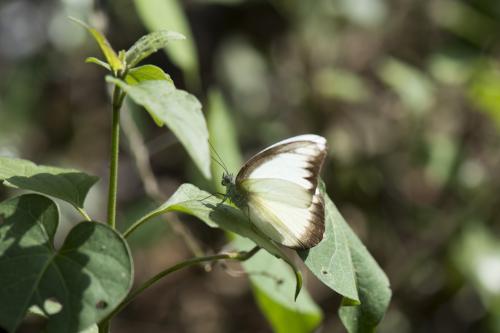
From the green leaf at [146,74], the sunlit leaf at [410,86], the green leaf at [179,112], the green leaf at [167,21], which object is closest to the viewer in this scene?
the green leaf at [179,112]

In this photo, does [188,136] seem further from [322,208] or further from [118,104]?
[322,208]

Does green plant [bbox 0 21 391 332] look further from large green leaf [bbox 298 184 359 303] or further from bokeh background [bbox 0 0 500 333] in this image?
bokeh background [bbox 0 0 500 333]

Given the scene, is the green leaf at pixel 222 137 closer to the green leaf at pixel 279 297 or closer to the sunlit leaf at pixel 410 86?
the green leaf at pixel 279 297

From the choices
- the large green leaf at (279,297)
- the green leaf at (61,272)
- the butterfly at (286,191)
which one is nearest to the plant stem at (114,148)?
the green leaf at (61,272)

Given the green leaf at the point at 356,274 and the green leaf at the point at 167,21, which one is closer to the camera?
the green leaf at the point at 356,274

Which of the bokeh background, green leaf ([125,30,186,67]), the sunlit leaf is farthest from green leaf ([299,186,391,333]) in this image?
the sunlit leaf
